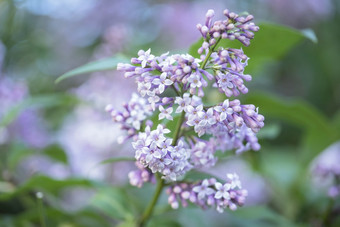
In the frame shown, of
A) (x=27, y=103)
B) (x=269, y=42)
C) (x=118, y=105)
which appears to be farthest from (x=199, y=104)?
(x=118, y=105)

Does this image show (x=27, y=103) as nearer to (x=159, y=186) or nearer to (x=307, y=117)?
(x=159, y=186)

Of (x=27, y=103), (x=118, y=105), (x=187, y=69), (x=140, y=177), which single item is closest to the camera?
(x=187, y=69)

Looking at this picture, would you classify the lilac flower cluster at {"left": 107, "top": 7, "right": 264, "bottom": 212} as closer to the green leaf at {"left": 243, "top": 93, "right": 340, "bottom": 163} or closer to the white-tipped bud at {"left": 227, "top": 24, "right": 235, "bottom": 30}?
the white-tipped bud at {"left": 227, "top": 24, "right": 235, "bottom": 30}

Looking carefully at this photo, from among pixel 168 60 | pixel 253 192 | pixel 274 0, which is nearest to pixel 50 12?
pixel 274 0

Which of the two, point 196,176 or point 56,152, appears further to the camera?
point 56,152

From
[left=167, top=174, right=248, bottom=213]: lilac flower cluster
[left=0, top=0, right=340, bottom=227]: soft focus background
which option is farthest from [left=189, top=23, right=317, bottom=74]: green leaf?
[left=167, top=174, right=248, bottom=213]: lilac flower cluster

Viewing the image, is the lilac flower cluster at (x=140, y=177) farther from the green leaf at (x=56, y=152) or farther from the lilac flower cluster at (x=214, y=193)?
the green leaf at (x=56, y=152)
